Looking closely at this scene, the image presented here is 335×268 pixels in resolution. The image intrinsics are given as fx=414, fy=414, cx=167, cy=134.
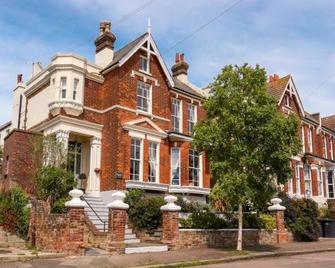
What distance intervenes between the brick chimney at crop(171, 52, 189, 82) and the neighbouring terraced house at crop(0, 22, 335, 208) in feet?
12.5

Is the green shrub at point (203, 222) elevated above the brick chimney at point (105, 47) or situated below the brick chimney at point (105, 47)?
below

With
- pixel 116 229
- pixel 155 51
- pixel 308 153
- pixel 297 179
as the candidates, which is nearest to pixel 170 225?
pixel 116 229

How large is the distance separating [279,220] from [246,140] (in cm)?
672

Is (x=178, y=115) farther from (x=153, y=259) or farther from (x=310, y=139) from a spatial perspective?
(x=310, y=139)

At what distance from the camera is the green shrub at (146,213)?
18.0 m

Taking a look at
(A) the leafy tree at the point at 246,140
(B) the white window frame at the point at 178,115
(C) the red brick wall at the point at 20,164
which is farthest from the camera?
(B) the white window frame at the point at 178,115

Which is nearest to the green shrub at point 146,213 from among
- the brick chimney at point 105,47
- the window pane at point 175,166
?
the window pane at point 175,166

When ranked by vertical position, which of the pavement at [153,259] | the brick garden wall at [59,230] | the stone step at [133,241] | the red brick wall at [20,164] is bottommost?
the pavement at [153,259]

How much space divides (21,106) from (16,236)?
12746 mm

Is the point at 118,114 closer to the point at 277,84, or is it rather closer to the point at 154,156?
the point at 154,156

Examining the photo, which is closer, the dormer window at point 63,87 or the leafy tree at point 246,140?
the leafy tree at point 246,140

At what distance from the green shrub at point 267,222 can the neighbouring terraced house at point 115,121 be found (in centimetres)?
432

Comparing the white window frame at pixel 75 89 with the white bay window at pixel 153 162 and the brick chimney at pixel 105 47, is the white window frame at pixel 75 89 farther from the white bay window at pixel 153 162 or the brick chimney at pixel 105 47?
the white bay window at pixel 153 162

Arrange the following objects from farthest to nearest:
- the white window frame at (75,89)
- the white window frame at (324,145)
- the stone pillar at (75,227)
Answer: the white window frame at (324,145) < the white window frame at (75,89) < the stone pillar at (75,227)
